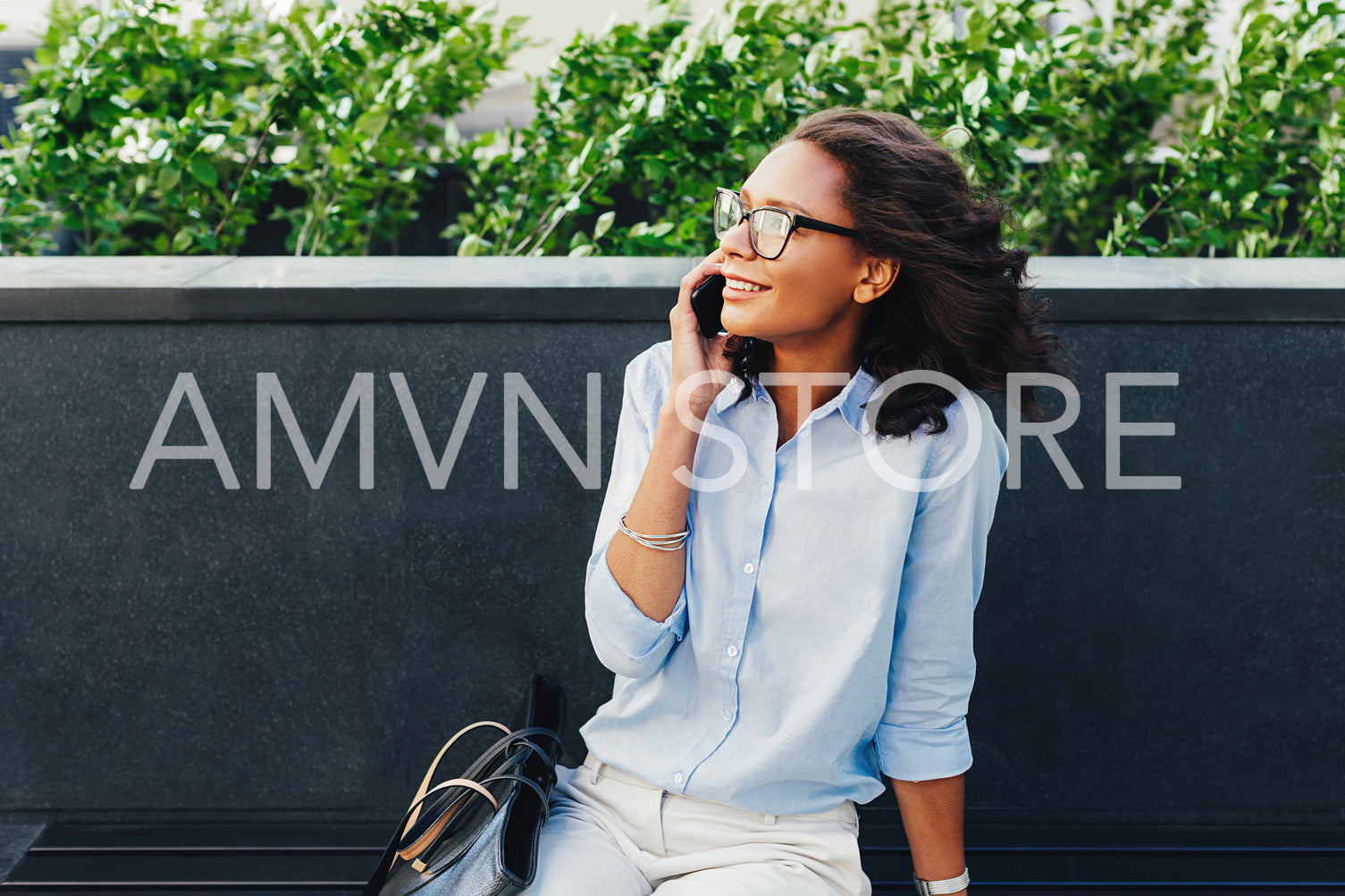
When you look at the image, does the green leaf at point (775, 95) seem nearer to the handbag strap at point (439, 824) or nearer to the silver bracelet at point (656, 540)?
the silver bracelet at point (656, 540)

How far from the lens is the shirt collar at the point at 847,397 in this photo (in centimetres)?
186

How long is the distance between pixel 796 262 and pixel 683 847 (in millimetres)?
964

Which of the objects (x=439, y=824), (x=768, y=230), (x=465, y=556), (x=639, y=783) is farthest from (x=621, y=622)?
(x=465, y=556)

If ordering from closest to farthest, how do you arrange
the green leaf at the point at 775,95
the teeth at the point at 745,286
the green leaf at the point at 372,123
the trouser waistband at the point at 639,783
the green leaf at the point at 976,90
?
the teeth at the point at 745,286 → the trouser waistband at the point at 639,783 → the green leaf at the point at 976,90 → the green leaf at the point at 775,95 → the green leaf at the point at 372,123

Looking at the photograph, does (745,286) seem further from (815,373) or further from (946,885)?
(946,885)

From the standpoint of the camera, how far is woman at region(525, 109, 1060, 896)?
1.77 m

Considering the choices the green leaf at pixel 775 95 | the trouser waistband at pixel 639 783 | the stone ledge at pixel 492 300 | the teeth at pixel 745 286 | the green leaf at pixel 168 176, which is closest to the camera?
the teeth at pixel 745 286

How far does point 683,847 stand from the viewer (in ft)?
6.15

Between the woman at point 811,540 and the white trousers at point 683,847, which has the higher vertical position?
the woman at point 811,540

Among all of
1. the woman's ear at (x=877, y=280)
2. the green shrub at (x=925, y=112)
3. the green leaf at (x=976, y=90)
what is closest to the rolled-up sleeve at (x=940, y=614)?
the woman's ear at (x=877, y=280)

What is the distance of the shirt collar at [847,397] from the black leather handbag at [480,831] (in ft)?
2.12

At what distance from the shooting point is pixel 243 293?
101 inches

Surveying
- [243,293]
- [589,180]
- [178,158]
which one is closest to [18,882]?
[243,293]

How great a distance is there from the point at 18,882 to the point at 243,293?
1358mm
